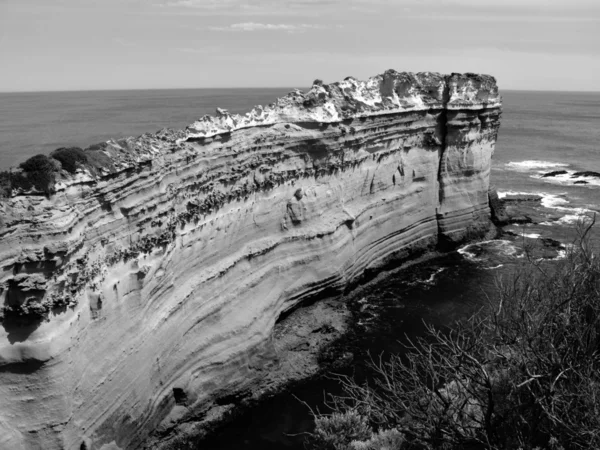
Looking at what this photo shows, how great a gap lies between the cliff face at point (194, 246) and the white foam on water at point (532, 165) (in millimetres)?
29179

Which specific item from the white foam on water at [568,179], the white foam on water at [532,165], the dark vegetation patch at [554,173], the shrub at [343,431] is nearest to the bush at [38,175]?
the shrub at [343,431]

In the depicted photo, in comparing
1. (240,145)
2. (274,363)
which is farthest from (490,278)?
(240,145)

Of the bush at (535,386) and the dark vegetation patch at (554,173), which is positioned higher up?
the bush at (535,386)

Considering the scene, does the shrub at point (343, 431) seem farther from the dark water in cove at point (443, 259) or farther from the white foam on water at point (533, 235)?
the white foam on water at point (533, 235)

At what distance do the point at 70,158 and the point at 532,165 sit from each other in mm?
57526

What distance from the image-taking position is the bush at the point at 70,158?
16.9m

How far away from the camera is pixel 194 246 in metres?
22.0

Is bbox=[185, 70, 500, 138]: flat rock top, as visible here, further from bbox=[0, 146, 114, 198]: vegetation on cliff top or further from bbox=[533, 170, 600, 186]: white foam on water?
bbox=[533, 170, 600, 186]: white foam on water

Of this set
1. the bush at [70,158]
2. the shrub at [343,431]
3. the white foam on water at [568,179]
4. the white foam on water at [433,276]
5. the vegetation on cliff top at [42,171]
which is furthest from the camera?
the white foam on water at [568,179]

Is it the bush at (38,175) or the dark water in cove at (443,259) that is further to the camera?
the dark water in cove at (443,259)

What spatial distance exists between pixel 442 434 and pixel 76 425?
10695mm

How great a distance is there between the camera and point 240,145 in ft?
78.5

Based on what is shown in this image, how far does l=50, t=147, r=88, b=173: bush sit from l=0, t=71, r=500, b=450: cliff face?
357 mm

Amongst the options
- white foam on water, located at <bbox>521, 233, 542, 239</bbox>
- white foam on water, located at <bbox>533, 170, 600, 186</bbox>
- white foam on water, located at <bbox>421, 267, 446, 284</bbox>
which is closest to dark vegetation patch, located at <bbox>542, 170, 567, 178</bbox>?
white foam on water, located at <bbox>533, 170, 600, 186</bbox>
